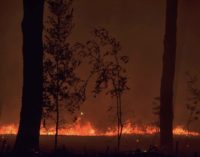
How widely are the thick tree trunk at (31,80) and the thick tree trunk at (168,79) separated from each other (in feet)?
37.4

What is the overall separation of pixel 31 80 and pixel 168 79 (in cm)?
1272

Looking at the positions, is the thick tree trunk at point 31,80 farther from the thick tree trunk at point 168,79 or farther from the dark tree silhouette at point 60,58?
the thick tree trunk at point 168,79

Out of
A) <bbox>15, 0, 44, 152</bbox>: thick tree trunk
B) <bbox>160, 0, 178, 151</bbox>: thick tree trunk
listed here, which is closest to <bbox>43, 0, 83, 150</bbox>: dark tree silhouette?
<bbox>160, 0, 178, 151</bbox>: thick tree trunk

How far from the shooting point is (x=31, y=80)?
58.2ft

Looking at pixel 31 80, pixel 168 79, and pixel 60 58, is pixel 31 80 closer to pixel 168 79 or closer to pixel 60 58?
pixel 60 58

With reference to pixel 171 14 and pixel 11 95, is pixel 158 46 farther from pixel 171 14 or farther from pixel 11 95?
pixel 171 14

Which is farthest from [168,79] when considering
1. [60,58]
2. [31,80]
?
[31,80]

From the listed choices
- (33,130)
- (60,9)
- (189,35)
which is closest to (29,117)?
(33,130)

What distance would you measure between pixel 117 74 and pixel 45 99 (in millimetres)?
5182

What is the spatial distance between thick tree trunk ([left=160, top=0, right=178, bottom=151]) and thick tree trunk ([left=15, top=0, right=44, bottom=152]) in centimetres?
1139

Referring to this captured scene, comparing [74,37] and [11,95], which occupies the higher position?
[74,37]

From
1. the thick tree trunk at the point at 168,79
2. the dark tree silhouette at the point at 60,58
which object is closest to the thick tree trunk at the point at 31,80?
the dark tree silhouette at the point at 60,58

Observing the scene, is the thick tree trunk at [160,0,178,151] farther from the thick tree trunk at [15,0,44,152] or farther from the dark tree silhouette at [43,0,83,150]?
the thick tree trunk at [15,0,44,152]

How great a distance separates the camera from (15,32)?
68.0m
